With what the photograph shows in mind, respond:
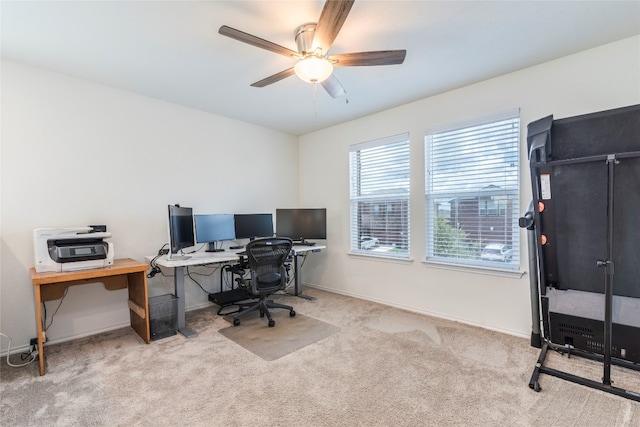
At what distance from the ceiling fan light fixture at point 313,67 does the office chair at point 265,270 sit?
5.60ft

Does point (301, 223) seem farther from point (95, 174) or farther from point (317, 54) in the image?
point (317, 54)

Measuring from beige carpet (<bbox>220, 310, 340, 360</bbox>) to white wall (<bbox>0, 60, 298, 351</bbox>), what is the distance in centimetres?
104

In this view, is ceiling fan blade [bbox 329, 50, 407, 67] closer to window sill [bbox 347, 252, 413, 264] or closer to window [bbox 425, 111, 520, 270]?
window [bbox 425, 111, 520, 270]

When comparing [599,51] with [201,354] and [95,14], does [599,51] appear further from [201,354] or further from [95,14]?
[201,354]

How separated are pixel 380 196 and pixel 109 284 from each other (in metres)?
3.27

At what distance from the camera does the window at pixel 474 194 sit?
9.61 ft

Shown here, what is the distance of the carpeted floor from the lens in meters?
1.77

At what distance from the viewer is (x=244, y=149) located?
436 cm

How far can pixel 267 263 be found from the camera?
329cm

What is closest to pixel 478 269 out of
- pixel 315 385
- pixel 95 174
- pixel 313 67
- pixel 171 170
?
pixel 315 385

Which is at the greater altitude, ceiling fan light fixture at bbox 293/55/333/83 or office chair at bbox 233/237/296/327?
ceiling fan light fixture at bbox 293/55/333/83

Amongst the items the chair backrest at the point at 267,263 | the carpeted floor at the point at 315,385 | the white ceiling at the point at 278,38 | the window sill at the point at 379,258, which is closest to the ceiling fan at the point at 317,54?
the white ceiling at the point at 278,38

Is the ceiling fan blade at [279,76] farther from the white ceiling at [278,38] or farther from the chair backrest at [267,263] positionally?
the chair backrest at [267,263]

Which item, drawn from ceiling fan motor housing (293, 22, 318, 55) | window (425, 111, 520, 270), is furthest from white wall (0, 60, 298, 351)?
window (425, 111, 520, 270)
